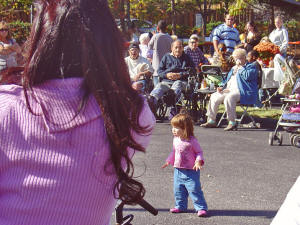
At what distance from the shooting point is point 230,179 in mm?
6719

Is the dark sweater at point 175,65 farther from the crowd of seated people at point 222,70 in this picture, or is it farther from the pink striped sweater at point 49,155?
the pink striped sweater at point 49,155

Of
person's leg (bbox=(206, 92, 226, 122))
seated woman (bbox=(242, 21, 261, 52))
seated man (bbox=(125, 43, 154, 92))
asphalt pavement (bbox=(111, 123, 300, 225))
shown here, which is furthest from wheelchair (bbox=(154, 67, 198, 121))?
seated woman (bbox=(242, 21, 261, 52))

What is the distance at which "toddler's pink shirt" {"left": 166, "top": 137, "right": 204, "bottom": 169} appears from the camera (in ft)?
17.5

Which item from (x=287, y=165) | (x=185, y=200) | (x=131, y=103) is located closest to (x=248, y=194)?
(x=185, y=200)

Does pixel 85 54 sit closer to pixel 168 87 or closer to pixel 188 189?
pixel 188 189

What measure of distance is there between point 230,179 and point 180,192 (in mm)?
1489

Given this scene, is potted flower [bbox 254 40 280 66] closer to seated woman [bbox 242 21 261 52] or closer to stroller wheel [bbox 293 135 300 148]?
seated woman [bbox 242 21 261 52]

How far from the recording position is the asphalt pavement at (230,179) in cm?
533

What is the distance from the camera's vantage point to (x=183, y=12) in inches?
1577

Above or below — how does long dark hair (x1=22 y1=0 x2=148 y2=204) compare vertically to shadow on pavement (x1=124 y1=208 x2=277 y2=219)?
above

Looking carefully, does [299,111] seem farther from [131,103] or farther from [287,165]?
[131,103]

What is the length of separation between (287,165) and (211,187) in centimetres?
168

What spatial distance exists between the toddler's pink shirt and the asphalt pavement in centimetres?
49

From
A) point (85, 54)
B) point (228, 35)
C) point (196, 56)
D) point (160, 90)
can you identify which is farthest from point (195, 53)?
point (85, 54)
